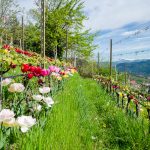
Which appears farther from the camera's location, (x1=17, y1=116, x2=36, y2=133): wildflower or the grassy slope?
the grassy slope

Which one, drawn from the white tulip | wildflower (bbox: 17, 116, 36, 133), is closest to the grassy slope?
wildflower (bbox: 17, 116, 36, 133)

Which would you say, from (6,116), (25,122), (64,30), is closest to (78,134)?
(25,122)

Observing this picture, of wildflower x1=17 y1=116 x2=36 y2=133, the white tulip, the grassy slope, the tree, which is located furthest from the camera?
the tree

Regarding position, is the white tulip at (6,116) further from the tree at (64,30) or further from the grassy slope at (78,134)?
the tree at (64,30)

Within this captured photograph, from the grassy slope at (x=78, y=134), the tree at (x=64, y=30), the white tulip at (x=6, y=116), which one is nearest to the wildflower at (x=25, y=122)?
the grassy slope at (x=78, y=134)

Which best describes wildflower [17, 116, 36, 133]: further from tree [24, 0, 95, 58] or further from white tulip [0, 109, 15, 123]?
tree [24, 0, 95, 58]

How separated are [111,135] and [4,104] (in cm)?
248

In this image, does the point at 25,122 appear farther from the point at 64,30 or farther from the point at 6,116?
the point at 64,30

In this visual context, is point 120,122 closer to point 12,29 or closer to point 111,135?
point 111,135

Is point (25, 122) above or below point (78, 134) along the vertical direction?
above

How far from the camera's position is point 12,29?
1491 inches

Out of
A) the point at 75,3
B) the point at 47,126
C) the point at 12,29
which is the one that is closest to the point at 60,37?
the point at 75,3

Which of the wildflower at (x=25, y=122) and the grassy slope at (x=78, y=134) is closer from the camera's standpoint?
the wildflower at (x=25, y=122)

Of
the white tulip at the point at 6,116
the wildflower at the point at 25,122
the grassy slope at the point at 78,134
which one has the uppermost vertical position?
the white tulip at the point at 6,116
